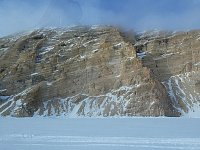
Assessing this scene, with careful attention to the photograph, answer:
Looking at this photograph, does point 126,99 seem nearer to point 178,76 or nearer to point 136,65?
point 136,65

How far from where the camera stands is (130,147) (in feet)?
117

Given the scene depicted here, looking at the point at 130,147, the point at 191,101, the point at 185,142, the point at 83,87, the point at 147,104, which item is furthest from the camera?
the point at 83,87

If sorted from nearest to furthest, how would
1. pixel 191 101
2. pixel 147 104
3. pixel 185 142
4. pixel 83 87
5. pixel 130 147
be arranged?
1. pixel 130 147
2. pixel 185 142
3. pixel 147 104
4. pixel 191 101
5. pixel 83 87

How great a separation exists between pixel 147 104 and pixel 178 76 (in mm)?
36315

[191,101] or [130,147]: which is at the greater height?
[191,101]

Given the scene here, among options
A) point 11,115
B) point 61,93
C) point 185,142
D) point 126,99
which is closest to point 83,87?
point 61,93

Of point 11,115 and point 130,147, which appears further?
point 11,115

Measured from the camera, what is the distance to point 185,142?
38.5 meters

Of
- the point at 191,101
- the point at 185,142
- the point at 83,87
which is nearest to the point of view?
the point at 185,142

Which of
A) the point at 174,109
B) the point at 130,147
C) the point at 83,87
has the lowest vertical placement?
the point at 130,147

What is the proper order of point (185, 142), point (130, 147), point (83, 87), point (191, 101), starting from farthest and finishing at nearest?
point (83, 87) < point (191, 101) < point (185, 142) < point (130, 147)

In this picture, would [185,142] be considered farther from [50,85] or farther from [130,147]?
[50,85]

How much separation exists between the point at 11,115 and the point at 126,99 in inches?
2049

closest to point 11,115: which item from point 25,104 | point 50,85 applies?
point 25,104
